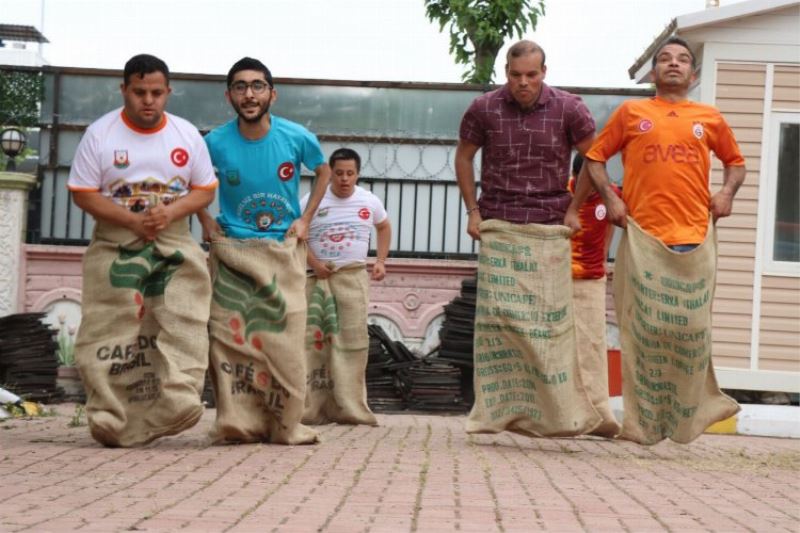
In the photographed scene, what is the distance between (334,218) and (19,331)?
4648 mm

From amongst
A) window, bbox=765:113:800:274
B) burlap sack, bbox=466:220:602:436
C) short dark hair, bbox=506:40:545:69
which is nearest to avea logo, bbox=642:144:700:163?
burlap sack, bbox=466:220:602:436

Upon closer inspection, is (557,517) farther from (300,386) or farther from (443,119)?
(443,119)

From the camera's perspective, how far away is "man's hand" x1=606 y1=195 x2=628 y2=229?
376 inches

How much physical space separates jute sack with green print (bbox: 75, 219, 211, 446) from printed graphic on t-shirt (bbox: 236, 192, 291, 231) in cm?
56

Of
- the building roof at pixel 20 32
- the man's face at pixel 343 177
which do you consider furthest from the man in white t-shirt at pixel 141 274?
the building roof at pixel 20 32

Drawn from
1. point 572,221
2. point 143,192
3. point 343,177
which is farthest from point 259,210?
point 343,177

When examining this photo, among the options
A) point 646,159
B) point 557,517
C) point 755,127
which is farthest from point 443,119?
point 557,517

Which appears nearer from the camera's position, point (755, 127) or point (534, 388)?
point (534, 388)

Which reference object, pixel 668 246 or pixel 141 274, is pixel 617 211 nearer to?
pixel 668 246

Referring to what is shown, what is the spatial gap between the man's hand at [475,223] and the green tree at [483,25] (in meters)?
20.6

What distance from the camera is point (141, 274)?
29.2 ft

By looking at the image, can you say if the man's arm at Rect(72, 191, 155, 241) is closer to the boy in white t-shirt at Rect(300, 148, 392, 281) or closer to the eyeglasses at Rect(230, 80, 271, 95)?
the eyeglasses at Rect(230, 80, 271, 95)

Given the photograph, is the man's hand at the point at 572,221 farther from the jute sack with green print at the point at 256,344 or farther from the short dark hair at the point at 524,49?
the jute sack with green print at the point at 256,344

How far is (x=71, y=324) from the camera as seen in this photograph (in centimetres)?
1758
